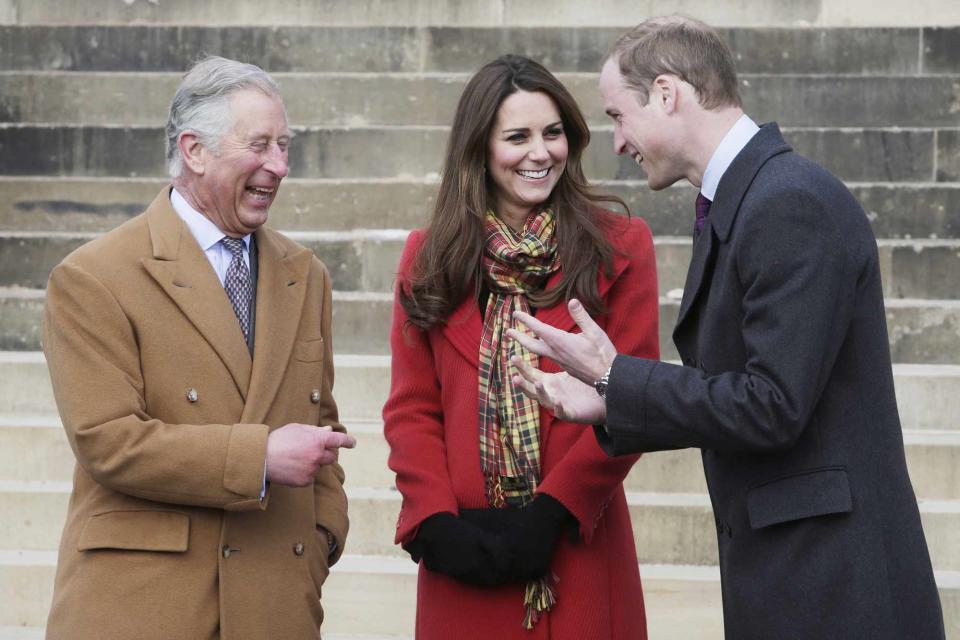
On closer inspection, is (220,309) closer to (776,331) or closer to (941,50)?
(776,331)

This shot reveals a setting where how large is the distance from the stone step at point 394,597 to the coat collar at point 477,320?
71.4 inches

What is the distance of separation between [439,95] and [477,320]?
14.2 ft

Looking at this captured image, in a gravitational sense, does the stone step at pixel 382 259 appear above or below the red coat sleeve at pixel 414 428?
above

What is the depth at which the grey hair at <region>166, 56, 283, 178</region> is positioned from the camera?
9.43 feet

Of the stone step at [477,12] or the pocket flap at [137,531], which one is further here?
the stone step at [477,12]

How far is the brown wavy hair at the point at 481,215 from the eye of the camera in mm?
3188

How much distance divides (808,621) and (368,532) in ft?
9.44

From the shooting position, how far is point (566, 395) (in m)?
2.55

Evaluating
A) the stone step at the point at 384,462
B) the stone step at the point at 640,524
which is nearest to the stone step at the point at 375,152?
the stone step at the point at 384,462

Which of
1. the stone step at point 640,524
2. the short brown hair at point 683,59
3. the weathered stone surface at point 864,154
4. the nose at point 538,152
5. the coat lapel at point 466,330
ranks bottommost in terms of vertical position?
the stone step at point 640,524

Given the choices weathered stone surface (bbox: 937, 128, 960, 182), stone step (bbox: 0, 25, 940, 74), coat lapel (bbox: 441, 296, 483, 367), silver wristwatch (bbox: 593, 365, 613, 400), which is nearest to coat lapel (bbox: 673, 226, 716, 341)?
silver wristwatch (bbox: 593, 365, 613, 400)

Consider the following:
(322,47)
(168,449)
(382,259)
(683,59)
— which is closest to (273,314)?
(168,449)

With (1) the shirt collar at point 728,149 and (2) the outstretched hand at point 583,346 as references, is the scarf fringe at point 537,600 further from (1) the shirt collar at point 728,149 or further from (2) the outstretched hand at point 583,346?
(1) the shirt collar at point 728,149

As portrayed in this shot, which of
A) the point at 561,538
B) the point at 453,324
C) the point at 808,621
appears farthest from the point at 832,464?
the point at 453,324
